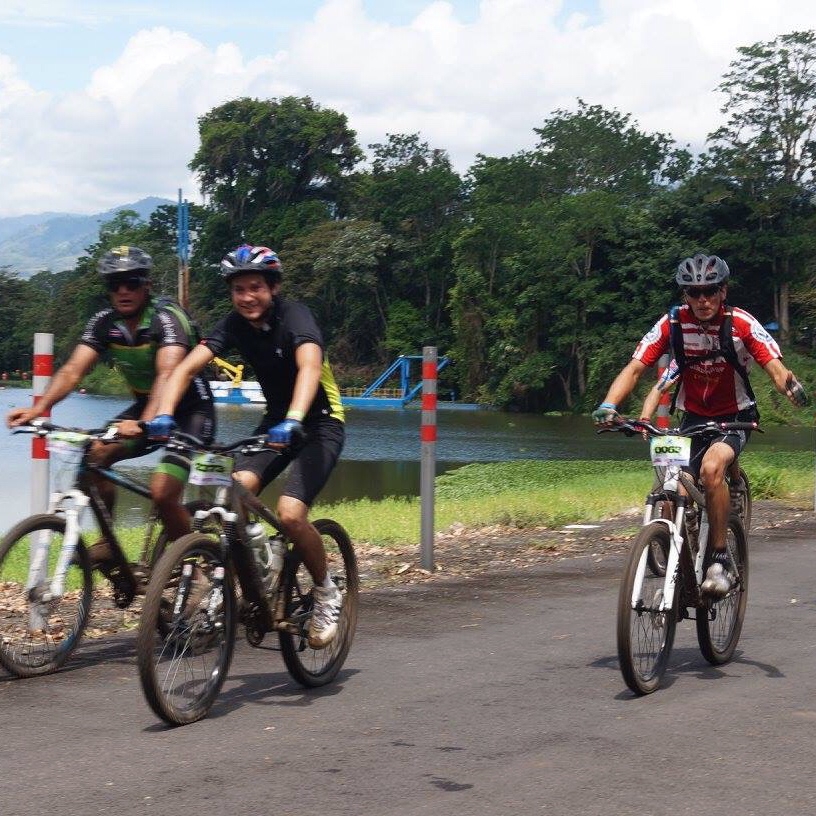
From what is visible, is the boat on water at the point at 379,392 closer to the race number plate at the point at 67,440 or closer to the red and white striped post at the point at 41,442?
the red and white striped post at the point at 41,442

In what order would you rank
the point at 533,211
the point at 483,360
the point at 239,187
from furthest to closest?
the point at 239,187
the point at 483,360
the point at 533,211

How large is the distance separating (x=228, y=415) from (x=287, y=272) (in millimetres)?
22197

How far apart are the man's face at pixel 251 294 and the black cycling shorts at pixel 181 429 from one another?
0.77 meters

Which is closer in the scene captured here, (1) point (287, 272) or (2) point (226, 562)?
(2) point (226, 562)

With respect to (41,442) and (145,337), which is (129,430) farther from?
(41,442)

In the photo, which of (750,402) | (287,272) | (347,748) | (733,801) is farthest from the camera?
(287,272)

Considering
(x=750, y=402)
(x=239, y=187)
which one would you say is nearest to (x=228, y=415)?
(x=239, y=187)

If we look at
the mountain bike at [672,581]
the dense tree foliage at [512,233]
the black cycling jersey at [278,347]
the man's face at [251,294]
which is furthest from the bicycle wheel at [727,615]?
the dense tree foliage at [512,233]

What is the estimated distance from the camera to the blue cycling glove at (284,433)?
17.8 feet

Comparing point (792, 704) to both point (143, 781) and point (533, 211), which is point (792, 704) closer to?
point (143, 781)

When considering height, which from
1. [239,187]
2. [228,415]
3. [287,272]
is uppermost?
[239,187]

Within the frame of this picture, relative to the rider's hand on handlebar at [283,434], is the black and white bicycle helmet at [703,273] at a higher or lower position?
higher

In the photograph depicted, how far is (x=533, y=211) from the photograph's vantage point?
6975 centimetres

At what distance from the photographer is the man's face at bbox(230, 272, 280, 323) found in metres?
5.96
